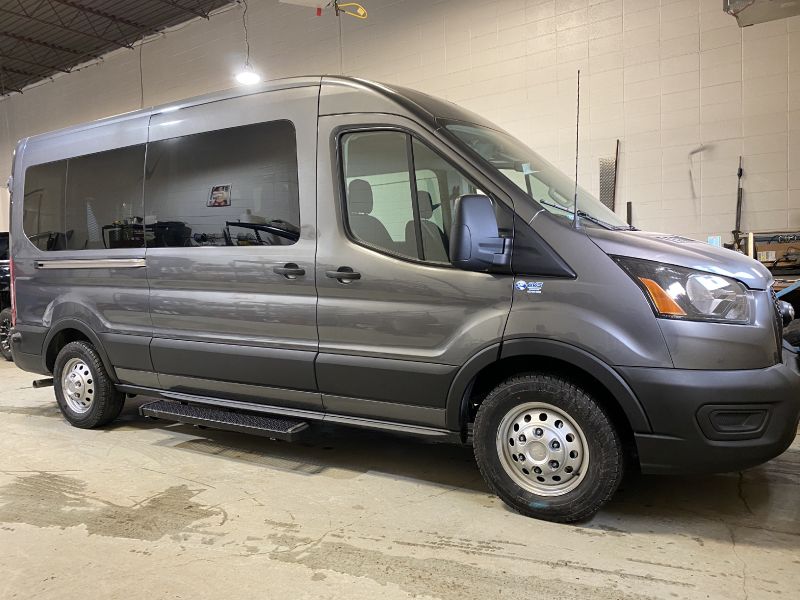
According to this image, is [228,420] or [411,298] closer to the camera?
[411,298]

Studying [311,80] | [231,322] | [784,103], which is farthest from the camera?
[784,103]

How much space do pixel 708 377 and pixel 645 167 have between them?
528 centimetres

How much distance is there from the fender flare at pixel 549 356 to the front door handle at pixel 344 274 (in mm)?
745

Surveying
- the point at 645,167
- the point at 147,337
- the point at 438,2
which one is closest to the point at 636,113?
the point at 645,167

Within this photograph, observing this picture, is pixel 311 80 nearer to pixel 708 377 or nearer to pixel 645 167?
pixel 708 377

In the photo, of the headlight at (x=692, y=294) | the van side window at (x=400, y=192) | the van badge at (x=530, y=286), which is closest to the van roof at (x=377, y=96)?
the van side window at (x=400, y=192)

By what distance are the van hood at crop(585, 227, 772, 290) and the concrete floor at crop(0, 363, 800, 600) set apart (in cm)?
116

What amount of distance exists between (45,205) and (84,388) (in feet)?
4.86

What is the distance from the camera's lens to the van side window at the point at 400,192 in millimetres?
2852

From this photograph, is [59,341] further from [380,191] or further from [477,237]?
[477,237]

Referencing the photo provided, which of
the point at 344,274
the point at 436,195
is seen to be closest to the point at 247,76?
the point at 344,274

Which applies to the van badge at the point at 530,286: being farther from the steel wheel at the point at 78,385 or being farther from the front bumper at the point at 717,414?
the steel wheel at the point at 78,385

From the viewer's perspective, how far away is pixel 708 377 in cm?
240

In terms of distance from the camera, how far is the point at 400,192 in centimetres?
296
